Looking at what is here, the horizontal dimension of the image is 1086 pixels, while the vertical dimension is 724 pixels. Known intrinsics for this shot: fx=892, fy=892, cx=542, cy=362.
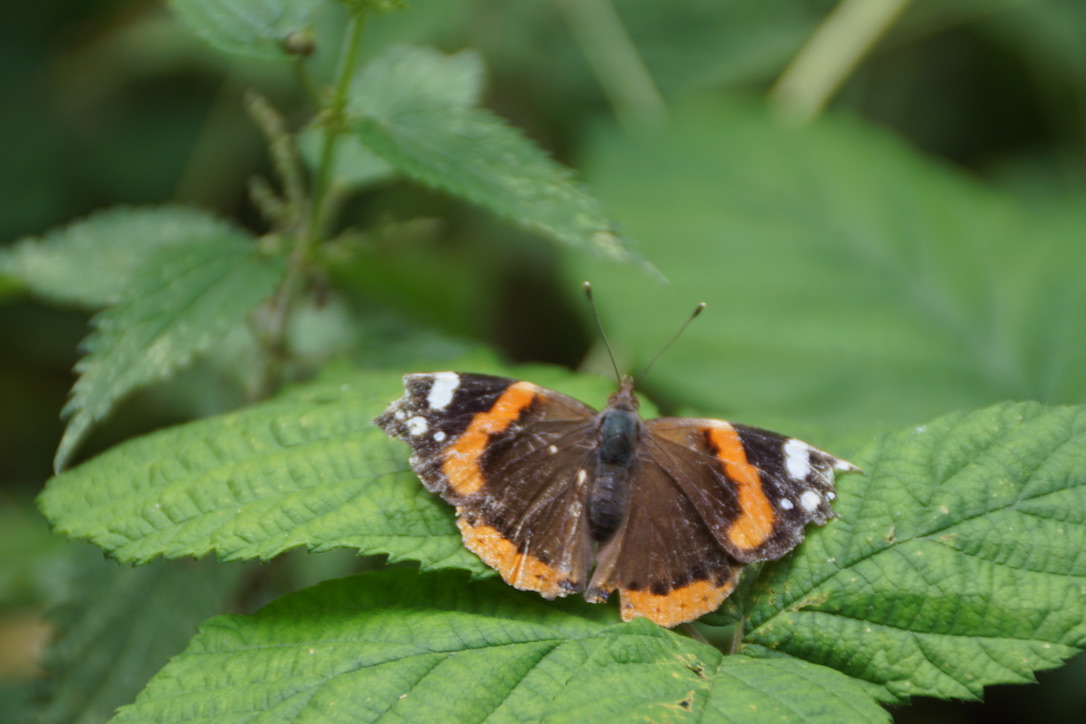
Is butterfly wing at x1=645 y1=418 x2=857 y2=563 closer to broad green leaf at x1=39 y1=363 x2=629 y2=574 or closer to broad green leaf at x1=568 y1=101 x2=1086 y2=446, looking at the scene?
broad green leaf at x1=39 y1=363 x2=629 y2=574

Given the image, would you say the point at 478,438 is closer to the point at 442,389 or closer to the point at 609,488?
the point at 442,389

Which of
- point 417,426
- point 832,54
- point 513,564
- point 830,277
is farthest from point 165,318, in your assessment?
point 832,54

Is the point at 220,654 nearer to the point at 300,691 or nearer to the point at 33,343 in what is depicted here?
the point at 300,691

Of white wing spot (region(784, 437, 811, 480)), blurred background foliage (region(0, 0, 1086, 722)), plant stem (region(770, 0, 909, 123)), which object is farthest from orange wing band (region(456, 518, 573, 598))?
plant stem (region(770, 0, 909, 123))

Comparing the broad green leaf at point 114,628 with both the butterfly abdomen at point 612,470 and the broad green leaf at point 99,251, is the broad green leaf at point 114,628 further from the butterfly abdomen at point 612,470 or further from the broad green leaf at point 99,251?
the butterfly abdomen at point 612,470

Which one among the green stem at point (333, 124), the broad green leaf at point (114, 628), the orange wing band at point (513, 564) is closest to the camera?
the orange wing band at point (513, 564)

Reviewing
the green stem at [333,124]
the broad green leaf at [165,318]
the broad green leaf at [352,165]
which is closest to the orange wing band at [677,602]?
the broad green leaf at [165,318]

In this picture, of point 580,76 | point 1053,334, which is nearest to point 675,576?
point 1053,334
